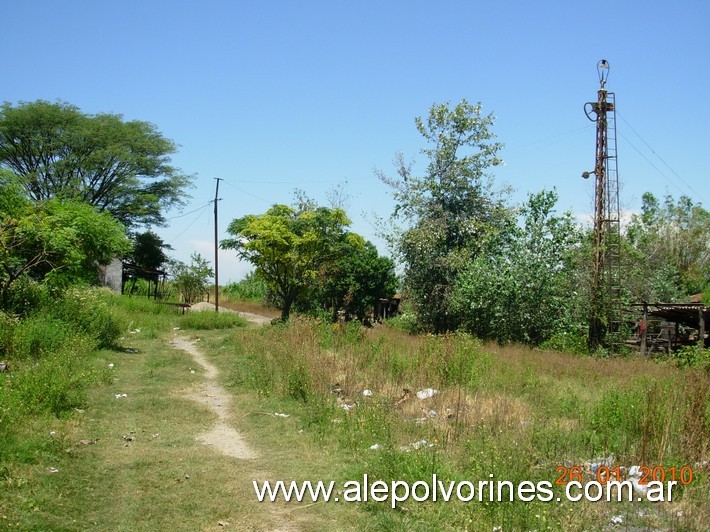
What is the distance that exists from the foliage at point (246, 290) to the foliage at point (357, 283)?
11.6 m

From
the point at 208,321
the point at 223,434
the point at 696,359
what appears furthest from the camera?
the point at 208,321

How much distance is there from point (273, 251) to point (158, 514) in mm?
15791

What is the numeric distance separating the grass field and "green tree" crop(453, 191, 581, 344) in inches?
338

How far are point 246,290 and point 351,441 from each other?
113ft

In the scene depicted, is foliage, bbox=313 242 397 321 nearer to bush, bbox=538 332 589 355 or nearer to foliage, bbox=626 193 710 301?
bush, bbox=538 332 589 355

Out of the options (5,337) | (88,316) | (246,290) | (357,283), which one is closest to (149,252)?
(246,290)

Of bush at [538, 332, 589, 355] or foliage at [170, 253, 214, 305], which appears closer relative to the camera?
bush at [538, 332, 589, 355]

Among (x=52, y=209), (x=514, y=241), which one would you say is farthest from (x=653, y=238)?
(x=52, y=209)

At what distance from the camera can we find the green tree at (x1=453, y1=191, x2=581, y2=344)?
20422 millimetres

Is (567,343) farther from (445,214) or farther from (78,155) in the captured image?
(78,155)

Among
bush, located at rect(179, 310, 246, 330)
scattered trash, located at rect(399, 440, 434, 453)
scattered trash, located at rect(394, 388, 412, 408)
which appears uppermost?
bush, located at rect(179, 310, 246, 330)

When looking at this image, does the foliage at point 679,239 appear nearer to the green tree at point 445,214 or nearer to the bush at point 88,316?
the green tree at point 445,214

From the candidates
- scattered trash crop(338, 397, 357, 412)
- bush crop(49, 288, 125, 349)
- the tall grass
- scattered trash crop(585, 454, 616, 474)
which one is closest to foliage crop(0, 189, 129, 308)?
bush crop(49, 288, 125, 349)

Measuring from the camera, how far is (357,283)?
2698 cm
